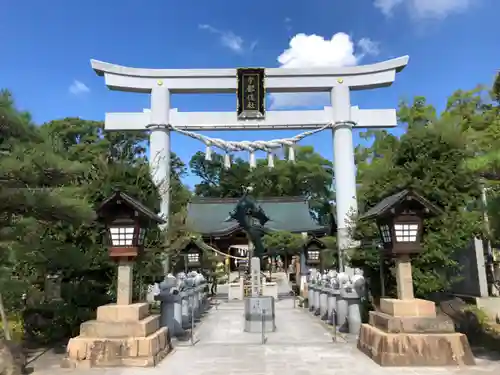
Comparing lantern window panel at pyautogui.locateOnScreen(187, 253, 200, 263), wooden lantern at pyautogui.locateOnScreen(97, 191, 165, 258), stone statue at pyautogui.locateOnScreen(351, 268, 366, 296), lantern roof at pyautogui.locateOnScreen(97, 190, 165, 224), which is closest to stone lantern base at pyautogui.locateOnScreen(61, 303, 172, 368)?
wooden lantern at pyautogui.locateOnScreen(97, 191, 165, 258)

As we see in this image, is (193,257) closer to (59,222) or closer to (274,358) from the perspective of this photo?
(59,222)

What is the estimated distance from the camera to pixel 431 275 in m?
8.16

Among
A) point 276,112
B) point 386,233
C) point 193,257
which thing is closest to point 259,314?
point 386,233

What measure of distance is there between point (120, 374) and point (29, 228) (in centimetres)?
347

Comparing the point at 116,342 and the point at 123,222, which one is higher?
the point at 123,222

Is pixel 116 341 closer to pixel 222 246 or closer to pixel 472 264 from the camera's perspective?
pixel 472 264

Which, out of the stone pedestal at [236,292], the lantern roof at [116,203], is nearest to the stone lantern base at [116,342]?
the lantern roof at [116,203]

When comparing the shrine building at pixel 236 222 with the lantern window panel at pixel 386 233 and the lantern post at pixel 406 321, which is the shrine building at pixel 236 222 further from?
the lantern post at pixel 406 321

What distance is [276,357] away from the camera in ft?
22.3

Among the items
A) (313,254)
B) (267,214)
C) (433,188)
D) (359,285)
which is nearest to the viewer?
(433,188)

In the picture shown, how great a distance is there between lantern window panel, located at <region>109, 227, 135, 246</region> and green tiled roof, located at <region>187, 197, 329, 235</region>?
1865 centimetres

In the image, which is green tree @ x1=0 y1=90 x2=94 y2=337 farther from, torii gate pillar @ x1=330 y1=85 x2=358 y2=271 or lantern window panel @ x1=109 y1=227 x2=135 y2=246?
torii gate pillar @ x1=330 y1=85 x2=358 y2=271

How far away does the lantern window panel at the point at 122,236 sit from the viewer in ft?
21.9

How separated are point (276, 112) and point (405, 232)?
12.0 m
